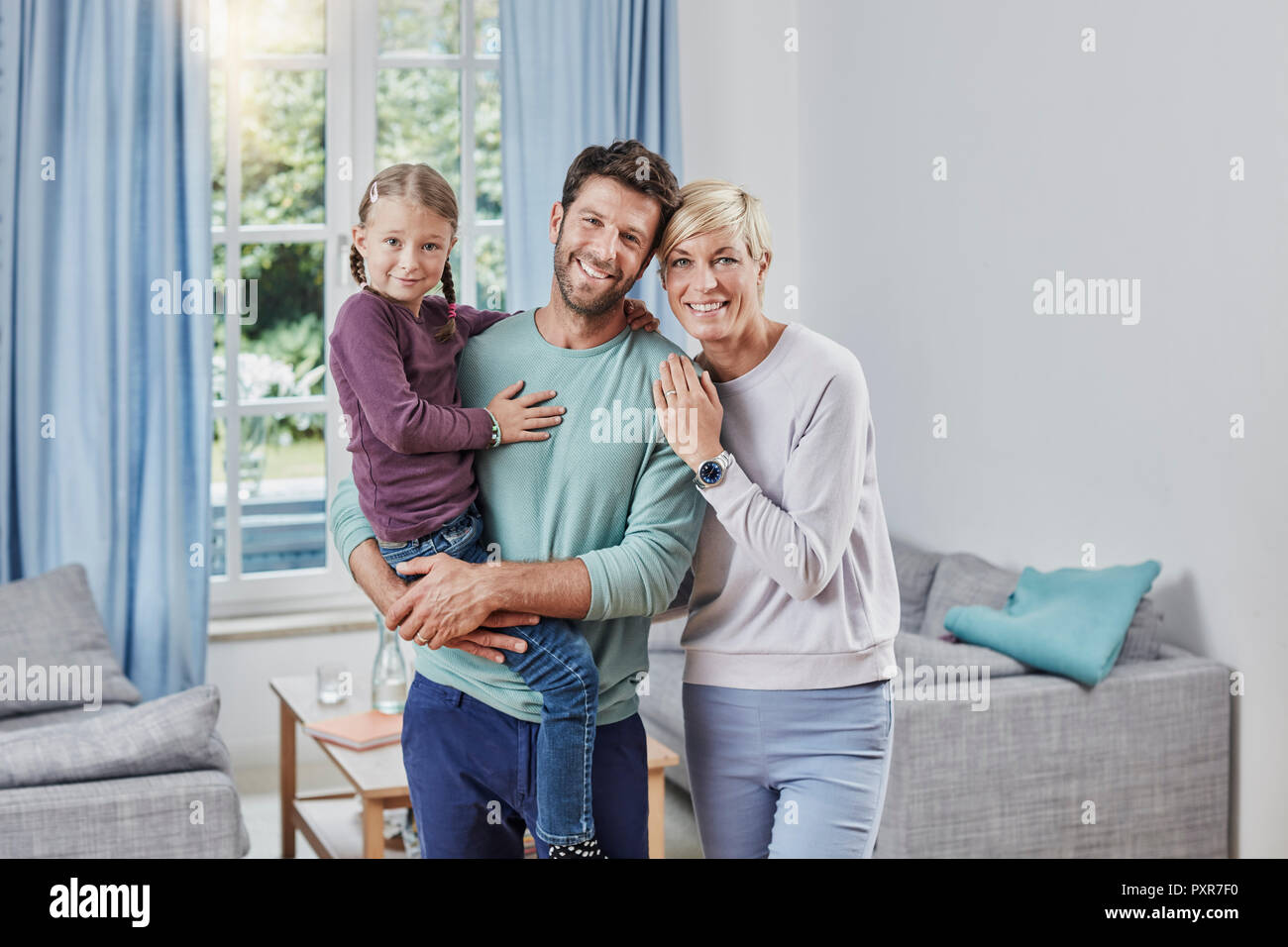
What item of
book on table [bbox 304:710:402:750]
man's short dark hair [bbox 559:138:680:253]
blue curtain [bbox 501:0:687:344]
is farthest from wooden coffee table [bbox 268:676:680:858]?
blue curtain [bbox 501:0:687:344]

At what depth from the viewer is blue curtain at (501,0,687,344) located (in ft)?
14.0

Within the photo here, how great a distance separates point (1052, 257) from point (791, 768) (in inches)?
85.2

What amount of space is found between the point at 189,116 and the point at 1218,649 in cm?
336

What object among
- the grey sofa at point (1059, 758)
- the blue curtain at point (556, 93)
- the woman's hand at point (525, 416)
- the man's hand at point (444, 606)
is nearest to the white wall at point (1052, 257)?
the grey sofa at point (1059, 758)

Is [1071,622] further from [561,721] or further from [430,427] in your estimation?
[430,427]

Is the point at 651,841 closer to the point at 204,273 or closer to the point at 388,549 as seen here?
the point at 388,549

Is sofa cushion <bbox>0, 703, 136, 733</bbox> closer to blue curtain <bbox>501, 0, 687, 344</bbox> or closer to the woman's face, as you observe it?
blue curtain <bbox>501, 0, 687, 344</bbox>

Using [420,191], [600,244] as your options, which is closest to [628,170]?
[600,244]

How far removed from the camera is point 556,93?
4301mm

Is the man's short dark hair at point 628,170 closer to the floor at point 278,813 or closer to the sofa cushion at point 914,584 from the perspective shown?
the floor at point 278,813

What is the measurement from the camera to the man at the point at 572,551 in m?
1.40

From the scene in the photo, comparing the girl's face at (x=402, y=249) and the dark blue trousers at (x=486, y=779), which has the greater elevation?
the girl's face at (x=402, y=249)
